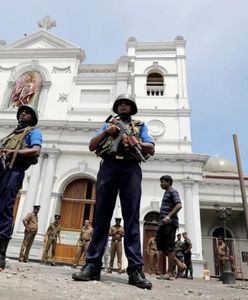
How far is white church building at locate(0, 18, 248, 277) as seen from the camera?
41.7 ft

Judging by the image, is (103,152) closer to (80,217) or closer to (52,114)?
(80,217)

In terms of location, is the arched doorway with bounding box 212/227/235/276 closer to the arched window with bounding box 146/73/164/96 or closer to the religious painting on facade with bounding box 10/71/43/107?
the arched window with bounding box 146/73/164/96

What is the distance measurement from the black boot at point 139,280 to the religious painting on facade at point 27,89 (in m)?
14.1

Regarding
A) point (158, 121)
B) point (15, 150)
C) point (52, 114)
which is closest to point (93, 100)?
point (52, 114)

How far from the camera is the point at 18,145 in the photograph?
135 inches

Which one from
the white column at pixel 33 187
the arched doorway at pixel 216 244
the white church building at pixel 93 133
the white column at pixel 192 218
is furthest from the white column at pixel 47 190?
the arched doorway at pixel 216 244

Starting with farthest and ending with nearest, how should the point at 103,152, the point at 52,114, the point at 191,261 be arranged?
the point at 52,114 < the point at 191,261 < the point at 103,152

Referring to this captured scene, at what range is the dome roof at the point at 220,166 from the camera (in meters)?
23.7

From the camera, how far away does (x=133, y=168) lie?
3.16 meters

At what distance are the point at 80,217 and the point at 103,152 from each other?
34.1 ft

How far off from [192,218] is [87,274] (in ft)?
34.6

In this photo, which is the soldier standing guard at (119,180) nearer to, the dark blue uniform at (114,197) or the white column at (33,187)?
the dark blue uniform at (114,197)

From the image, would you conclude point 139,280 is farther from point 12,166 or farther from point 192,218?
point 192,218

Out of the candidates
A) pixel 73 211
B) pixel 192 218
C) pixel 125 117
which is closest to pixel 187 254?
pixel 192 218
